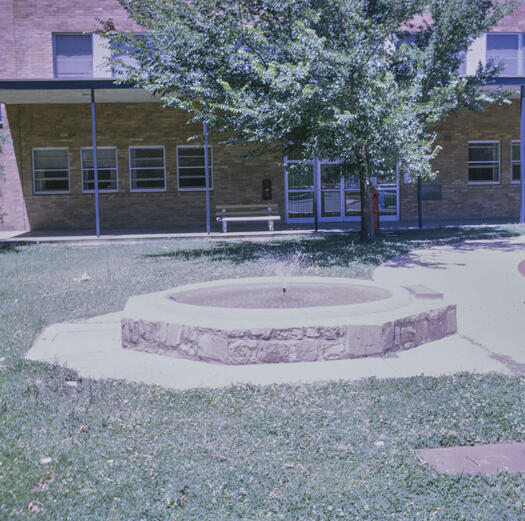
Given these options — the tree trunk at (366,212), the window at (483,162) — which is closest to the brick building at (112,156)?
the window at (483,162)

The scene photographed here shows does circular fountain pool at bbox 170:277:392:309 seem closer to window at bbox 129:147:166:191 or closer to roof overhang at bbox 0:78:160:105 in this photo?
roof overhang at bbox 0:78:160:105

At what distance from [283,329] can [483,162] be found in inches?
715

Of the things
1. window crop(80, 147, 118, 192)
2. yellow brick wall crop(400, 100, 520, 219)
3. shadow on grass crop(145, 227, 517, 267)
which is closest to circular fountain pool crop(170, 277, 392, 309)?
shadow on grass crop(145, 227, 517, 267)

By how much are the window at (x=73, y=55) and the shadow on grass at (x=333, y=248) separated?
8715 mm

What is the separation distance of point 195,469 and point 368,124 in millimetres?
8807

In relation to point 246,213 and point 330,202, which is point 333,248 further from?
point 330,202

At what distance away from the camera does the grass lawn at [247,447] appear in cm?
318

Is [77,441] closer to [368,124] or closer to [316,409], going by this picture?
[316,409]

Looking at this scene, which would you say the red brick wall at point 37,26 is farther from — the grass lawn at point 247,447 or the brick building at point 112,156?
the grass lawn at point 247,447

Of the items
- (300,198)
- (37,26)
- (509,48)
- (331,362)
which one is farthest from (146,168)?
(331,362)

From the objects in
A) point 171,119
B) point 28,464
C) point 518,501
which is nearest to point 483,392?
point 518,501

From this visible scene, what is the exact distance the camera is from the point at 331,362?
5699mm

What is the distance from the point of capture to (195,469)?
11.7ft

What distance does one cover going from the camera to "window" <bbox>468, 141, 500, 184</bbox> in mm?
21797
